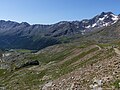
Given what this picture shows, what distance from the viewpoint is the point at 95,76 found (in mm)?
41125

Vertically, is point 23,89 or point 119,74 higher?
point 119,74

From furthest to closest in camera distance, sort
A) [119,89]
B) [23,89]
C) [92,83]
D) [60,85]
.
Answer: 1. [23,89]
2. [60,85]
3. [92,83]
4. [119,89]

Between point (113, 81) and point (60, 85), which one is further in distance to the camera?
point (60, 85)

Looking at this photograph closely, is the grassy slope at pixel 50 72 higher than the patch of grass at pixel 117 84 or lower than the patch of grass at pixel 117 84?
lower

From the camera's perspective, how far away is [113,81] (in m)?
36.1

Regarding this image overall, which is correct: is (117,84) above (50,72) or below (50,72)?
above

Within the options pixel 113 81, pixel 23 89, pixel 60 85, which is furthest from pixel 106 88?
pixel 23 89

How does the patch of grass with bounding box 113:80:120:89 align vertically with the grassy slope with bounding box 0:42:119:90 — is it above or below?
above

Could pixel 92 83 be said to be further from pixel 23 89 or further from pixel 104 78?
pixel 23 89

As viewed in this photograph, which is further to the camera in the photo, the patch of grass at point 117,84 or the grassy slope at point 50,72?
the grassy slope at point 50,72

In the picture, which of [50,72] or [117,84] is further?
[50,72]

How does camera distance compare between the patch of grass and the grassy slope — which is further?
the grassy slope

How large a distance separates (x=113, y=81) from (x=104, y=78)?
228 centimetres

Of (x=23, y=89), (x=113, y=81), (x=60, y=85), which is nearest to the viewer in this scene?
(x=113, y=81)
